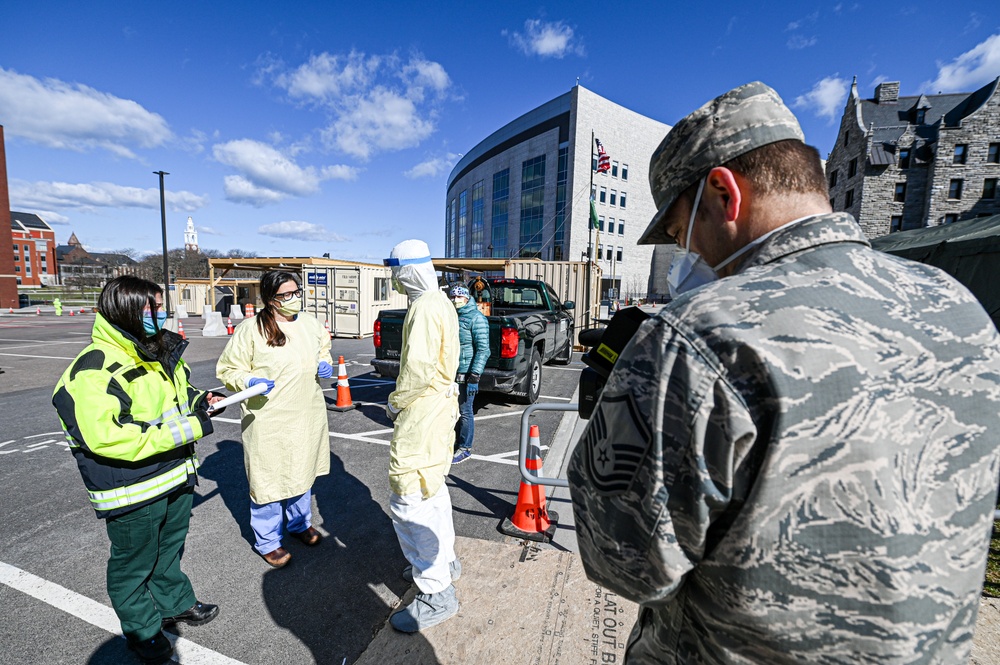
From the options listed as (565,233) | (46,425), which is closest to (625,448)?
(46,425)

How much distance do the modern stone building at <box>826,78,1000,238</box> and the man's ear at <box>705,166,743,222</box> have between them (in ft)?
122

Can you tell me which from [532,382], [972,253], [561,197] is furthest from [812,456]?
[561,197]

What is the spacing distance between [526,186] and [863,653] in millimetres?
49569

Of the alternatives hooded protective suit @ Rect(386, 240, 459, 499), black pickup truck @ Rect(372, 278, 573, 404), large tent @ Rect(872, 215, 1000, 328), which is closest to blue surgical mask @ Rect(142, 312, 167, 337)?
hooded protective suit @ Rect(386, 240, 459, 499)

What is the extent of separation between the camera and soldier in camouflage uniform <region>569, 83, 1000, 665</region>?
711 mm

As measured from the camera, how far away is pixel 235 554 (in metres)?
3.20

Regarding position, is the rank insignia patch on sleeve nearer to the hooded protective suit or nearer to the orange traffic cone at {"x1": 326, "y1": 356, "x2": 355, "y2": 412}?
the hooded protective suit

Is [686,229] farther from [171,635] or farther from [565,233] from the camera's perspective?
[565,233]

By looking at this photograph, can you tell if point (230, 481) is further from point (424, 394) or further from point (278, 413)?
point (424, 394)

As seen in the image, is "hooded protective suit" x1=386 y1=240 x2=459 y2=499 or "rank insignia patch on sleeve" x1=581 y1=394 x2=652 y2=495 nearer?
"rank insignia patch on sleeve" x1=581 y1=394 x2=652 y2=495

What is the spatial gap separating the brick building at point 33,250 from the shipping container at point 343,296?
3347 inches

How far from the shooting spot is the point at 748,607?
0.79 meters

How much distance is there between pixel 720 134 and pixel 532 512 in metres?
3.19

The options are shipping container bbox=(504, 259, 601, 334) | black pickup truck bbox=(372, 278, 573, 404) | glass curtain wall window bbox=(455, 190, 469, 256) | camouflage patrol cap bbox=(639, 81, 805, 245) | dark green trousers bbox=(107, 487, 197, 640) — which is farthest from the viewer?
glass curtain wall window bbox=(455, 190, 469, 256)
